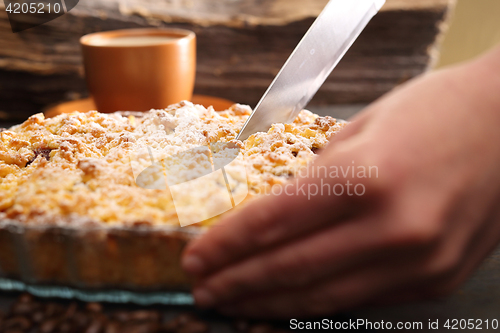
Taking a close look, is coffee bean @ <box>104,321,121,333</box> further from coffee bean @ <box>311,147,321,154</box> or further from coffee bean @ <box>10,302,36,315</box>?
coffee bean @ <box>311,147,321,154</box>

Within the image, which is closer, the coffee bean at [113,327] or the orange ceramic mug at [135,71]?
the coffee bean at [113,327]

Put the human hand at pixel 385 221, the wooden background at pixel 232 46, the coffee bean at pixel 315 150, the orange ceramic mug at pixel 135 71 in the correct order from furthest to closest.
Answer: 1. the wooden background at pixel 232 46
2. the orange ceramic mug at pixel 135 71
3. the coffee bean at pixel 315 150
4. the human hand at pixel 385 221

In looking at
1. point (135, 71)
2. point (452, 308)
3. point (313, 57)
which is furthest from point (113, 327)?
point (135, 71)

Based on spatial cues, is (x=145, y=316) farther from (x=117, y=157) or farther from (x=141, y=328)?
(x=117, y=157)

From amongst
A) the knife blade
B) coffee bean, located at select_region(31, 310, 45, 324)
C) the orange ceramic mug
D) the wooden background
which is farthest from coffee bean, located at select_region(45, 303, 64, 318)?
the wooden background

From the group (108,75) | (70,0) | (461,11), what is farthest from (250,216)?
(461,11)

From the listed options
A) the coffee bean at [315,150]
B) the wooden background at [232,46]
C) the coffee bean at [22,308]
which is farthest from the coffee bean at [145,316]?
the wooden background at [232,46]

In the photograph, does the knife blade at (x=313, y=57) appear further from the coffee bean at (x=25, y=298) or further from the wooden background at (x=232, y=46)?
the wooden background at (x=232, y=46)
